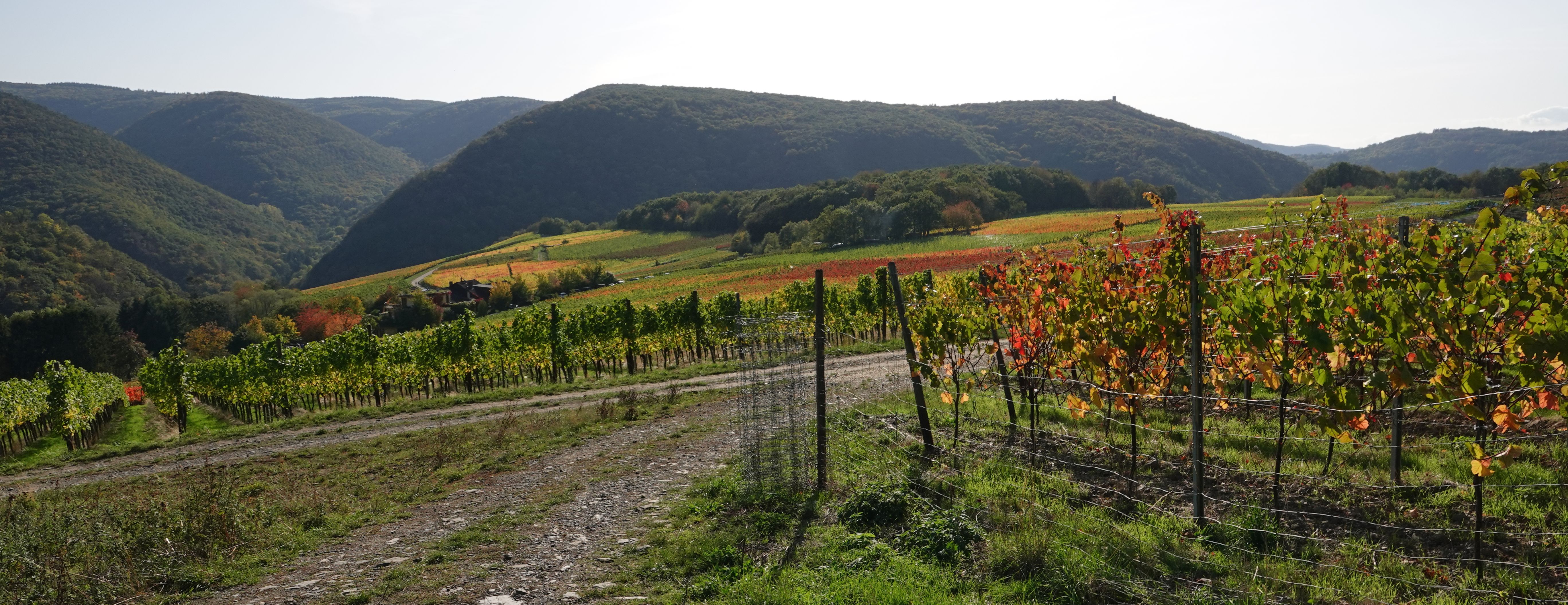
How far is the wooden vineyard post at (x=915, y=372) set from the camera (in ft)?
27.7

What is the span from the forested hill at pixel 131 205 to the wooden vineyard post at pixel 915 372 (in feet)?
475

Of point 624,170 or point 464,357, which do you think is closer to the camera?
point 464,357

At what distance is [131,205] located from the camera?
148 meters

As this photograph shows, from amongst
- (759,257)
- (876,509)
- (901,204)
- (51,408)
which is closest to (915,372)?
(876,509)

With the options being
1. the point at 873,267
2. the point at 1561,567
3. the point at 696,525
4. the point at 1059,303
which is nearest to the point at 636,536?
the point at 696,525

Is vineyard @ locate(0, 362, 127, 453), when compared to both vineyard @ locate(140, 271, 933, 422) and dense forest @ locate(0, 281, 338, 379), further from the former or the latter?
dense forest @ locate(0, 281, 338, 379)

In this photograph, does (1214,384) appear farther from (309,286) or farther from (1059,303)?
(309,286)

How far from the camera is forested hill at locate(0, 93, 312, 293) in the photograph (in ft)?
448

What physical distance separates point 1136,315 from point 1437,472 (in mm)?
2669

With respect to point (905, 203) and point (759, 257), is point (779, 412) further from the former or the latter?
point (759, 257)

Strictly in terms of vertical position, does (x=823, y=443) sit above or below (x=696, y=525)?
above

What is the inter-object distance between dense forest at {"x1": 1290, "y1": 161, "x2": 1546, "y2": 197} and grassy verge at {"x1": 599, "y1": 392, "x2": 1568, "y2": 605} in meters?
47.4

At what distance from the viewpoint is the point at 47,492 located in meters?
13.3

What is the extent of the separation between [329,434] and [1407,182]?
99.7m
